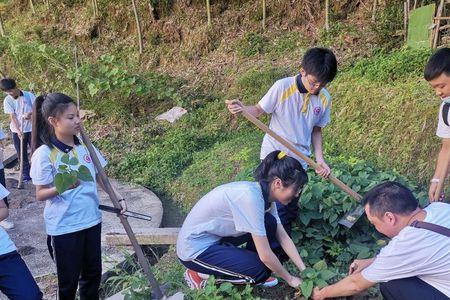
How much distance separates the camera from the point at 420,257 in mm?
2006

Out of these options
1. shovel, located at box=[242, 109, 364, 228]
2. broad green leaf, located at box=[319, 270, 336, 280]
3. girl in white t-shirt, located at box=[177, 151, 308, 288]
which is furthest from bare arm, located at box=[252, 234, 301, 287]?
shovel, located at box=[242, 109, 364, 228]

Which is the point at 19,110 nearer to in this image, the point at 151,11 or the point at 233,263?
the point at 233,263

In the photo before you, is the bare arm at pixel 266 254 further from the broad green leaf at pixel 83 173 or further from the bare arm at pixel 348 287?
the broad green leaf at pixel 83 173

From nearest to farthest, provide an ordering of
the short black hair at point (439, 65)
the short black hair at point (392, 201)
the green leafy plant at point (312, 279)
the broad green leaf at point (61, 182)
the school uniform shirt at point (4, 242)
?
the short black hair at point (392, 201)
the broad green leaf at point (61, 182)
the school uniform shirt at point (4, 242)
the green leafy plant at point (312, 279)
the short black hair at point (439, 65)

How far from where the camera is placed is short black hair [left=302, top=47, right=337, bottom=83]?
2.85 meters

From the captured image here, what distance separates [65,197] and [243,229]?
1.13m

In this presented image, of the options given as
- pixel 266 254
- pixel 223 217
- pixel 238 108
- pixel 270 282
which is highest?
pixel 238 108

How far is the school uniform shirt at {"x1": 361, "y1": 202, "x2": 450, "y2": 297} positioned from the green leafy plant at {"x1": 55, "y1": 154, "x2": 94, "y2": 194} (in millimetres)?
1628

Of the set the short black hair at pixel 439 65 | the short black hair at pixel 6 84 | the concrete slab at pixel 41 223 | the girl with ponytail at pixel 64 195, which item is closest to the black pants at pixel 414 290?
the short black hair at pixel 439 65

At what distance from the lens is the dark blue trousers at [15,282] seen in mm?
2393

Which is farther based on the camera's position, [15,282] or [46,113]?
[46,113]

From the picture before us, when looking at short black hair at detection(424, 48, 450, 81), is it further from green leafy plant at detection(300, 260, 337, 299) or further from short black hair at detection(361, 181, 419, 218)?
green leafy plant at detection(300, 260, 337, 299)

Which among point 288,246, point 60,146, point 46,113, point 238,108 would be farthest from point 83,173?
point 288,246

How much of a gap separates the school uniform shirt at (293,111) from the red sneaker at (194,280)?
3.39 ft
